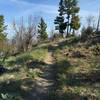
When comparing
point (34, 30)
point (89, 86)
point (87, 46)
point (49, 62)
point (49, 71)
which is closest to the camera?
point (89, 86)

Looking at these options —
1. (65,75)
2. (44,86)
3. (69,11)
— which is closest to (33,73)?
(65,75)

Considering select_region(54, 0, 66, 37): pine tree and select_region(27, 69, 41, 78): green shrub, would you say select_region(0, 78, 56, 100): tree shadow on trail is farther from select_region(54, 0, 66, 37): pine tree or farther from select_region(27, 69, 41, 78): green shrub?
select_region(54, 0, 66, 37): pine tree

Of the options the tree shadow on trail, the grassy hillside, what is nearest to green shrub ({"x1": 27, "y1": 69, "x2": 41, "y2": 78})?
the grassy hillside

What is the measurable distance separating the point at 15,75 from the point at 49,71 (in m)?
2.32

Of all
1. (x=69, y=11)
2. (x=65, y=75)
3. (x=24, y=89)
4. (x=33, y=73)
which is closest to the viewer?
(x=24, y=89)

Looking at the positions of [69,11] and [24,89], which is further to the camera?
[69,11]

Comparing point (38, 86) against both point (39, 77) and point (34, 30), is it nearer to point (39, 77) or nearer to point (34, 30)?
point (39, 77)

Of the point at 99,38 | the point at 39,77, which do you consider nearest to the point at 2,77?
the point at 39,77

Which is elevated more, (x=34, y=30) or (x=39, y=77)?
(x=34, y=30)

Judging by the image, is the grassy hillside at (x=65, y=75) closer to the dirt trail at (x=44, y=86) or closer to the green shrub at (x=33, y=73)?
the green shrub at (x=33, y=73)

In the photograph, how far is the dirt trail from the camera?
1424cm

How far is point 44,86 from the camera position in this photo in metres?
15.7

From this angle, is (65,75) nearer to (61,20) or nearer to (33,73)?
(33,73)

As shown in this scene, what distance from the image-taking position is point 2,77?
17.7 metres
